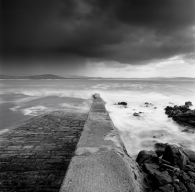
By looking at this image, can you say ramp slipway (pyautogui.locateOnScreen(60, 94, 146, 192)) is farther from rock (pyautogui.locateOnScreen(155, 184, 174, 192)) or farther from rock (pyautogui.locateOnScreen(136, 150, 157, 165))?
rock (pyautogui.locateOnScreen(136, 150, 157, 165))

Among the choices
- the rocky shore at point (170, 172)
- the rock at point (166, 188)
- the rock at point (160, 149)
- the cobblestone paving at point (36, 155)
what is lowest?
the rock at point (160, 149)

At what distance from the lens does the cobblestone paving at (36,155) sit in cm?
223

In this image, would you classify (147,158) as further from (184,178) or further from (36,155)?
(36,155)

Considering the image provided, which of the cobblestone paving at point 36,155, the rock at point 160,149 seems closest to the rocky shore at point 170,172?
the rock at point 160,149

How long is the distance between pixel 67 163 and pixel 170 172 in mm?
2056

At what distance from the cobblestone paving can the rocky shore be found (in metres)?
1.61

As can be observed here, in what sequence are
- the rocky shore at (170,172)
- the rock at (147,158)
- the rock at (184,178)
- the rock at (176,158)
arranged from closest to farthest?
the rocky shore at (170,172)
the rock at (184,178)
the rock at (176,158)
the rock at (147,158)

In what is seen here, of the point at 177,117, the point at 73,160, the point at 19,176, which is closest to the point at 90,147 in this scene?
the point at 73,160

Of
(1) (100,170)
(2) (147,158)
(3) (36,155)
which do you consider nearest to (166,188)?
(1) (100,170)

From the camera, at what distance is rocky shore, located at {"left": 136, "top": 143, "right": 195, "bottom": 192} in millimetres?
2261

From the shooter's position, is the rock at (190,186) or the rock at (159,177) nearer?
the rock at (190,186)

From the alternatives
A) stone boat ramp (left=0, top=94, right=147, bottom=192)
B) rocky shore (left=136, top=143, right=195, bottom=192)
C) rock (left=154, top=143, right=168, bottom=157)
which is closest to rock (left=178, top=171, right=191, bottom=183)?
rocky shore (left=136, top=143, right=195, bottom=192)

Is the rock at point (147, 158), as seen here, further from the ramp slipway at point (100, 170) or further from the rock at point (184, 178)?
the ramp slipway at point (100, 170)

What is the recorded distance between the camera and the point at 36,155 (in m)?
3.01
